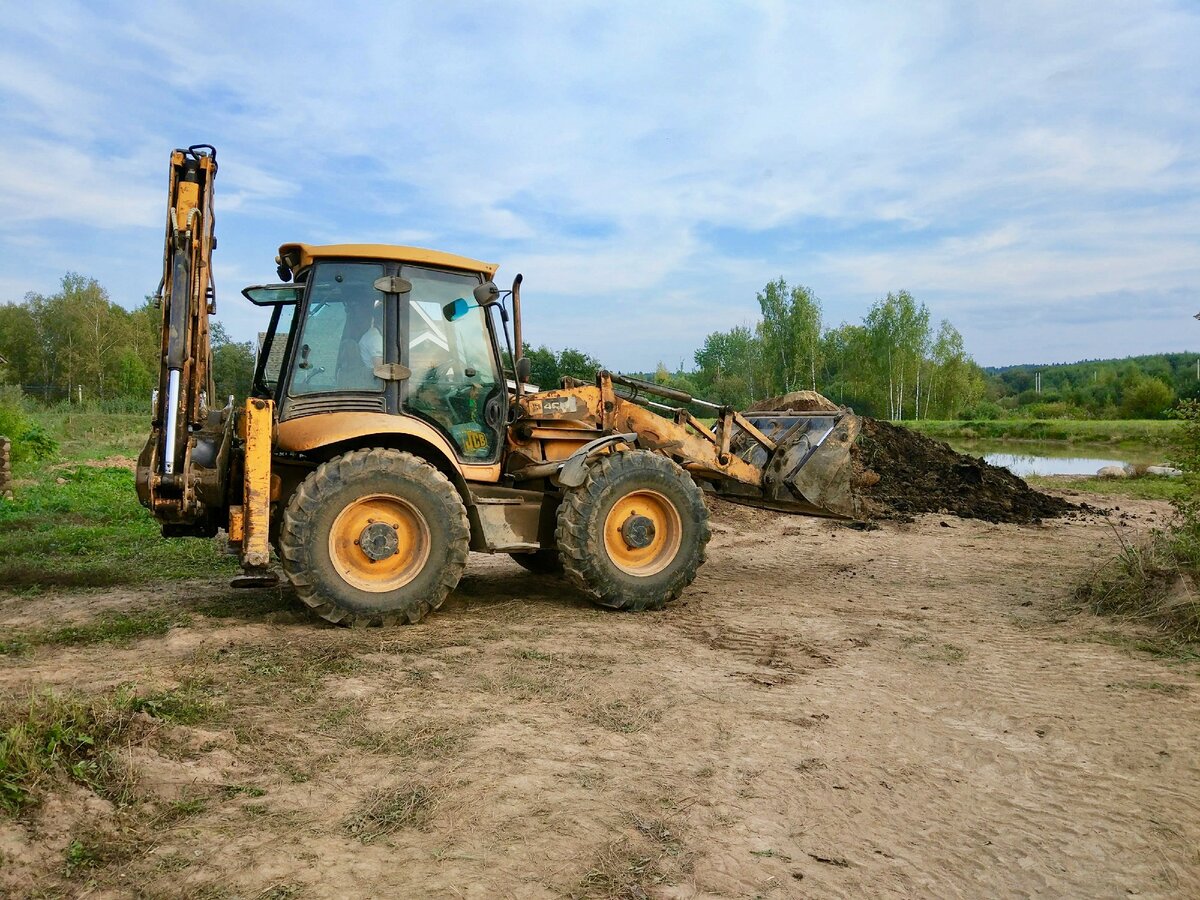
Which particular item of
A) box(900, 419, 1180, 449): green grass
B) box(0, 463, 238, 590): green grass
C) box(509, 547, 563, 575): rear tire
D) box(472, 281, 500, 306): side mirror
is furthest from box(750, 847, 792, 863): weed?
box(900, 419, 1180, 449): green grass

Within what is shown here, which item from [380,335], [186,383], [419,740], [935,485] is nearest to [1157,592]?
[419,740]

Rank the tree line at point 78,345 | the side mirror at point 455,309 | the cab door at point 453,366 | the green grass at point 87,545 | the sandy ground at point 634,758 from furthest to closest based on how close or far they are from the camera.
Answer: the tree line at point 78,345 → the green grass at point 87,545 → the side mirror at point 455,309 → the cab door at point 453,366 → the sandy ground at point 634,758

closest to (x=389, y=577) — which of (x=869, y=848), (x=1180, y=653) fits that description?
(x=869, y=848)

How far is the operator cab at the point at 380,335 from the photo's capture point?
652 cm

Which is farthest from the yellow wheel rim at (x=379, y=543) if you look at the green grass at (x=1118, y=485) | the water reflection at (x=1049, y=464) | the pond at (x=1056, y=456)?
the water reflection at (x=1049, y=464)

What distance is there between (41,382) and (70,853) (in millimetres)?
55421

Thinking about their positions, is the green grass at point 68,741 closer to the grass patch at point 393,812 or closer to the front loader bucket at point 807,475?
the grass patch at point 393,812

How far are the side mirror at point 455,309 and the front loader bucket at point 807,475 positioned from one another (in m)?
3.34

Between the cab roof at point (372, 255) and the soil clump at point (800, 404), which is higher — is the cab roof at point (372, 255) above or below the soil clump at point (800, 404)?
above

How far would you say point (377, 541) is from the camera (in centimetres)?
621

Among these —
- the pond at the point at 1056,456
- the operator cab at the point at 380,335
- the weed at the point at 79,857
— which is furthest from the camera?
the pond at the point at 1056,456

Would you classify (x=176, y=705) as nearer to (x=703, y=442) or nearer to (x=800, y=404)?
(x=703, y=442)

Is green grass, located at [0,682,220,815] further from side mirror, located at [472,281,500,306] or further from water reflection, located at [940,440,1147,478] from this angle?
water reflection, located at [940,440,1147,478]

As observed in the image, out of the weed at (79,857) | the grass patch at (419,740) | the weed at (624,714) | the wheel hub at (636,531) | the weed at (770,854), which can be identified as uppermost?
the wheel hub at (636,531)
